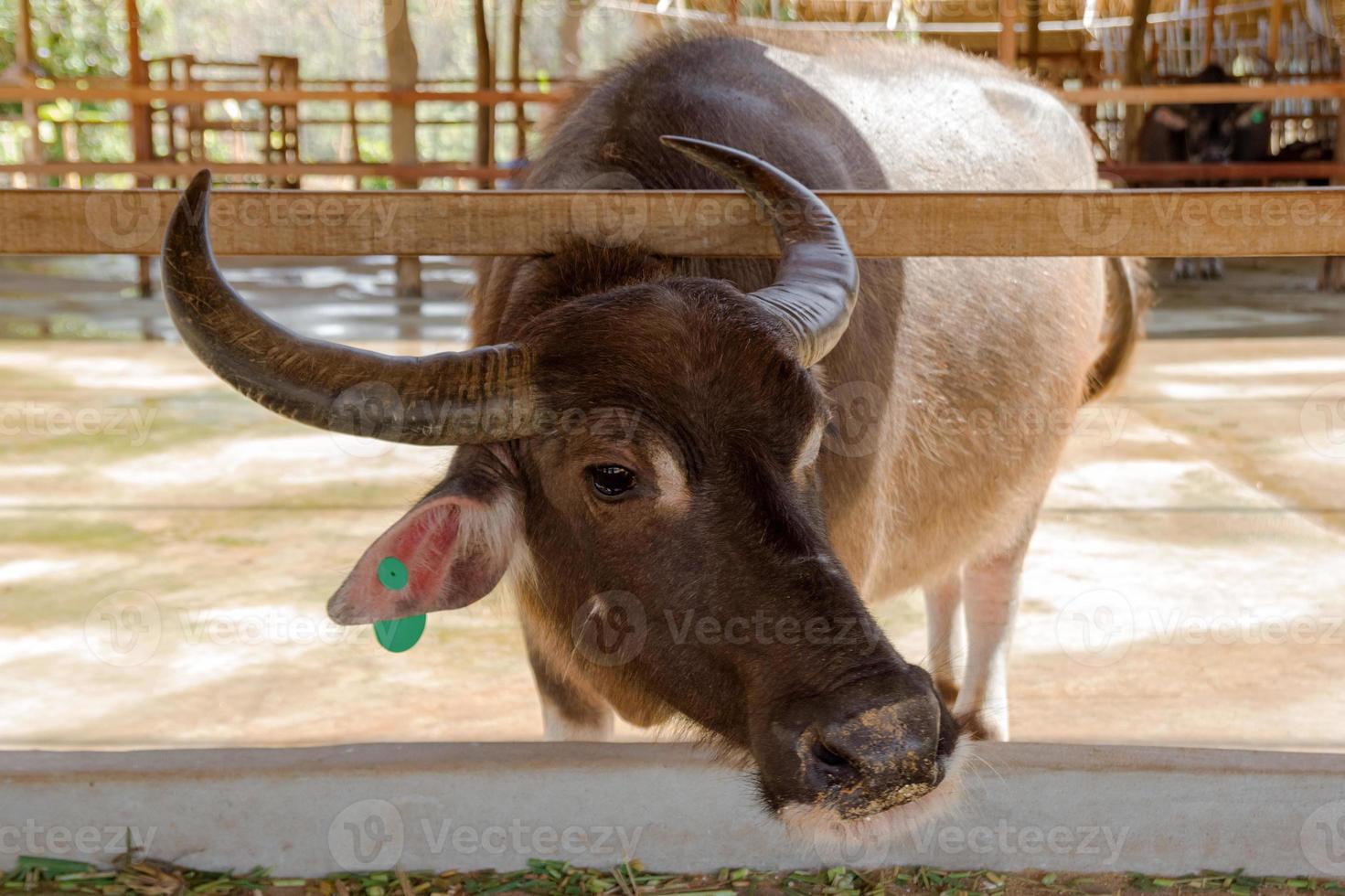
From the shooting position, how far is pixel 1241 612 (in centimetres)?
510

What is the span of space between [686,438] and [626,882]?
4.01ft

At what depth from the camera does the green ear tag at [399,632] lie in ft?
8.07

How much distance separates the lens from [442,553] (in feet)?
8.03

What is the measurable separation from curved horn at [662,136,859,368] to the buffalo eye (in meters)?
0.41

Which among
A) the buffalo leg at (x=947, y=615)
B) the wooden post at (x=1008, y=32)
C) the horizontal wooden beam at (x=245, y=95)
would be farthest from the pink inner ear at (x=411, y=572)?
the horizontal wooden beam at (x=245, y=95)

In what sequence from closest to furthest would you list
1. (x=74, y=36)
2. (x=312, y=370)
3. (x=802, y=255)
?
(x=312, y=370), (x=802, y=255), (x=74, y=36)

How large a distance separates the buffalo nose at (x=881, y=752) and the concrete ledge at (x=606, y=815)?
0.94 m

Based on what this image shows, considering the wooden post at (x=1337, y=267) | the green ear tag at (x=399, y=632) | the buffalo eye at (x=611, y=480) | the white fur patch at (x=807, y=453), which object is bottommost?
the wooden post at (x=1337, y=267)

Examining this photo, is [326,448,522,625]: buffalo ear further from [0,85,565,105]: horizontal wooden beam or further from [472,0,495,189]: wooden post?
[472,0,495,189]: wooden post

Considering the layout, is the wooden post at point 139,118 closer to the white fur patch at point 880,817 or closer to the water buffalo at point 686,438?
the water buffalo at point 686,438

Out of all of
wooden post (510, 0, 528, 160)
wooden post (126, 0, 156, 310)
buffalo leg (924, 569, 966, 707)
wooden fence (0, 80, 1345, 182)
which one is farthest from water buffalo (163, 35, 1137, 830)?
wooden post (510, 0, 528, 160)

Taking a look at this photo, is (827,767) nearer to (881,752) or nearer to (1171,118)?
(881,752)

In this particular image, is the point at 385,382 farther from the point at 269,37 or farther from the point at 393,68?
the point at 269,37

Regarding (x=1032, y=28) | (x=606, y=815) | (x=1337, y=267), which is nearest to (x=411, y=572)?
(x=606, y=815)
